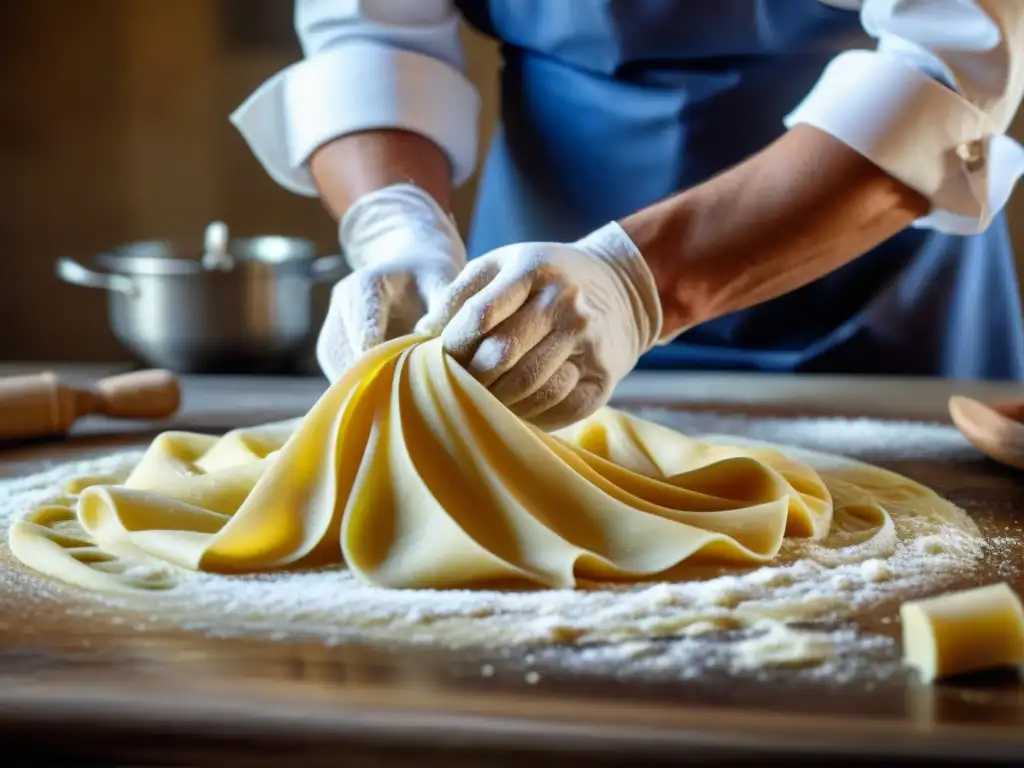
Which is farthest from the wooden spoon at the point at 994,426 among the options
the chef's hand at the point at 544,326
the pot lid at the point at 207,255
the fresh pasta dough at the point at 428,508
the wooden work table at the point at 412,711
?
the pot lid at the point at 207,255

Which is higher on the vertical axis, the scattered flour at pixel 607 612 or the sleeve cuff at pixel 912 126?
the sleeve cuff at pixel 912 126

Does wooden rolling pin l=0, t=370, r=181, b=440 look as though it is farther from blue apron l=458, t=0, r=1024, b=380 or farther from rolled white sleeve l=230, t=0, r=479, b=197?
blue apron l=458, t=0, r=1024, b=380

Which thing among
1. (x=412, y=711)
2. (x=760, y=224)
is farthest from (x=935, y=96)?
(x=412, y=711)

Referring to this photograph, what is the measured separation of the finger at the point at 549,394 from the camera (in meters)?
1.39

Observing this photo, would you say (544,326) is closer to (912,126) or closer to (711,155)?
(912,126)


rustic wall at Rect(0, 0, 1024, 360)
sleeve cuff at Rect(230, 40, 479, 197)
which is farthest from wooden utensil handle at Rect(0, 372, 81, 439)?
rustic wall at Rect(0, 0, 1024, 360)

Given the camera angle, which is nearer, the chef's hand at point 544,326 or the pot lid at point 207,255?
the chef's hand at point 544,326

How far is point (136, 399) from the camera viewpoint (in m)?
1.96

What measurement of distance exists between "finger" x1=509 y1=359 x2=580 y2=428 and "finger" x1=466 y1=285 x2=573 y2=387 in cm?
6

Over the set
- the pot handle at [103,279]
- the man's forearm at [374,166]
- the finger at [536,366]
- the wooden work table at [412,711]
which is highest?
the man's forearm at [374,166]

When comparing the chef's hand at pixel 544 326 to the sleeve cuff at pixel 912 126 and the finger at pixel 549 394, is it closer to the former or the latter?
the finger at pixel 549 394

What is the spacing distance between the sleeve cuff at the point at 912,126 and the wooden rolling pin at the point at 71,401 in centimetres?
104

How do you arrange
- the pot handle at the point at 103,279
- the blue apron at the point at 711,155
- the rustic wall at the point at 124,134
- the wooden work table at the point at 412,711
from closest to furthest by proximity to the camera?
the wooden work table at the point at 412,711 → the blue apron at the point at 711,155 → the pot handle at the point at 103,279 → the rustic wall at the point at 124,134

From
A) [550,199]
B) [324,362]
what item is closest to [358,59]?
[550,199]
